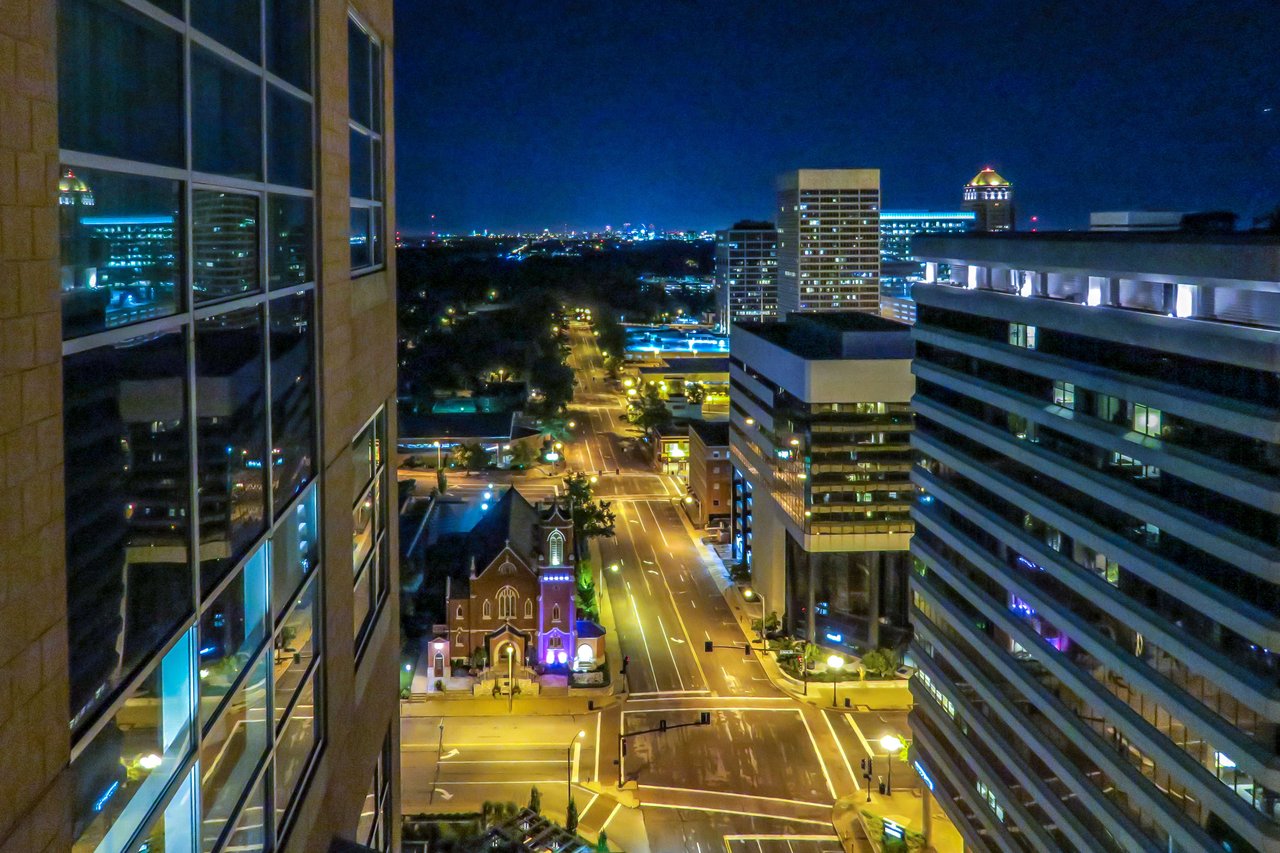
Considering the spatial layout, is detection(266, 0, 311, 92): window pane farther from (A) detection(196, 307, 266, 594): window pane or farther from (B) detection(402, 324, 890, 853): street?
(B) detection(402, 324, 890, 853): street

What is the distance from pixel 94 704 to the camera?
3.43 m

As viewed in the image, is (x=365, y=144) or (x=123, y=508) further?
(x=365, y=144)

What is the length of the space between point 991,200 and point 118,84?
165 m

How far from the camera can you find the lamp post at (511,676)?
32247mm

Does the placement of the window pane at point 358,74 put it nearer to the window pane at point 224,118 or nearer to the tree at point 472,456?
the window pane at point 224,118

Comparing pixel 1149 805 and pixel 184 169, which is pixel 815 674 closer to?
pixel 1149 805

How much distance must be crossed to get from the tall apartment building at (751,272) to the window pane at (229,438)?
126 metres

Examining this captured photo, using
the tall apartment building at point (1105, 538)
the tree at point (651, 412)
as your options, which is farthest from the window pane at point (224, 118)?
the tree at point (651, 412)

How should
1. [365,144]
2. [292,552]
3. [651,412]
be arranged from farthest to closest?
1. [651,412]
2. [365,144]
3. [292,552]

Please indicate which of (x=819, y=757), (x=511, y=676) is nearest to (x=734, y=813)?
(x=819, y=757)

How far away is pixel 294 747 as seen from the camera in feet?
20.3

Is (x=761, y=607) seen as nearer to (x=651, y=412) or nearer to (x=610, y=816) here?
(x=610, y=816)

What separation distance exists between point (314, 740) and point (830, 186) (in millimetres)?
114811

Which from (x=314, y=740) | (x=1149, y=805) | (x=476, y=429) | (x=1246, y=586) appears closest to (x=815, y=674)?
(x=1149, y=805)
